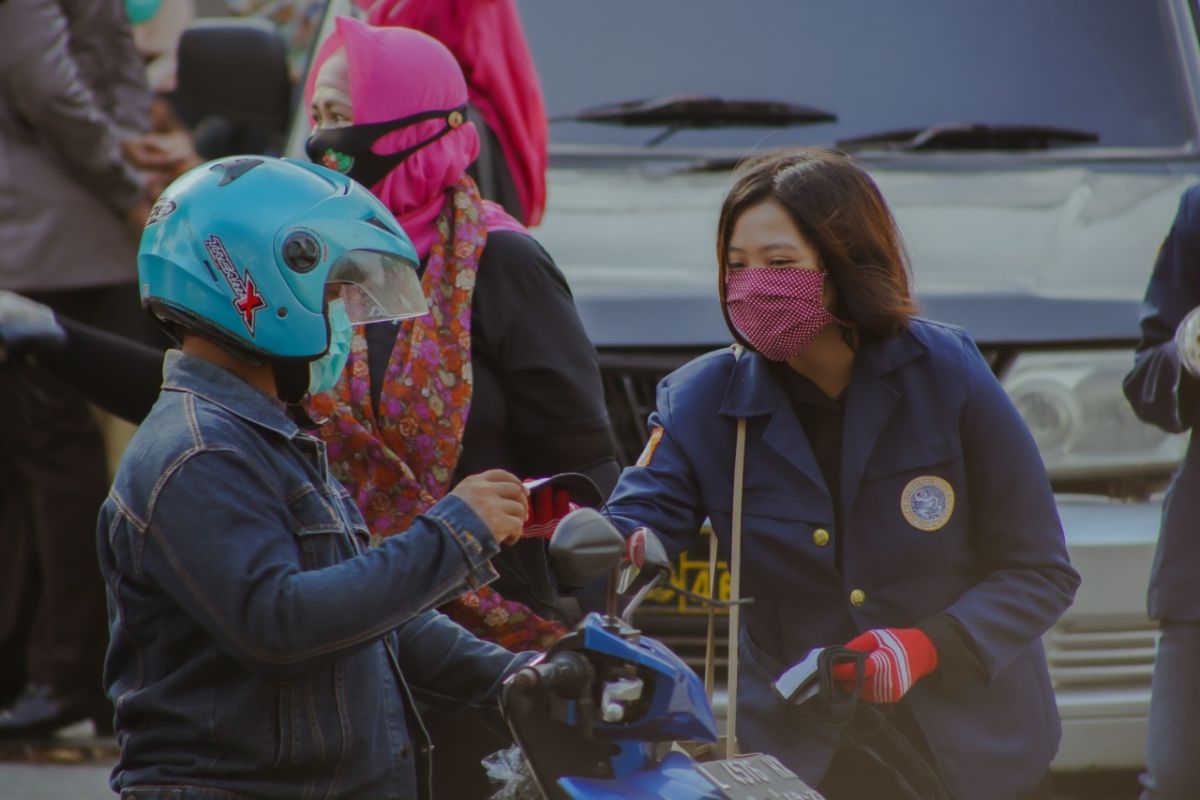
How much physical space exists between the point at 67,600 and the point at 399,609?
3548 mm

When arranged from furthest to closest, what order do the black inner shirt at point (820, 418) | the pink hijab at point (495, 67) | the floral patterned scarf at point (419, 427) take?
the pink hijab at point (495, 67), the floral patterned scarf at point (419, 427), the black inner shirt at point (820, 418)

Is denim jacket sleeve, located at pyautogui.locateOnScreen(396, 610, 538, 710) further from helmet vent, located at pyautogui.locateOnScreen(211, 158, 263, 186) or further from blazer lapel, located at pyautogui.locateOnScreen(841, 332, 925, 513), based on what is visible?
helmet vent, located at pyautogui.locateOnScreen(211, 158, 263, 186)

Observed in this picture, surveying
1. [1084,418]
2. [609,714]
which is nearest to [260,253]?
[609,714]

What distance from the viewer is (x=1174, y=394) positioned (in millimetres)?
3762

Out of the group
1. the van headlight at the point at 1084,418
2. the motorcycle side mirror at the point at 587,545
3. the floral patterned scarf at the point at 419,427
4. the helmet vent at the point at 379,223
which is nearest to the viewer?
the motorcycle side mirror at the point at 587,545

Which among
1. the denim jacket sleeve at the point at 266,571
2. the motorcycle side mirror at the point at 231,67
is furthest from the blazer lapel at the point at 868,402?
the motorcycle side mirror at the point at 231,67

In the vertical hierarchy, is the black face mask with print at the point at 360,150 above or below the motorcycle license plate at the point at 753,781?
above

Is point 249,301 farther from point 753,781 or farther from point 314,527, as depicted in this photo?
point 753,781

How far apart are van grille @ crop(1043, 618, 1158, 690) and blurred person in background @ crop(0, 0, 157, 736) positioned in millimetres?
2810

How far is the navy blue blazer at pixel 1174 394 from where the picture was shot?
3732 mm

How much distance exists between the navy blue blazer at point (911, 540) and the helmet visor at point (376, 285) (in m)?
0.56

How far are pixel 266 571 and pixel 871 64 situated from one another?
3387 millimetres

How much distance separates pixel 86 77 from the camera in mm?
5816

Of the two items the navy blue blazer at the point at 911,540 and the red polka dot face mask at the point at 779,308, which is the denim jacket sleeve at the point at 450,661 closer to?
the navy blue blazer at the point at 911,540
